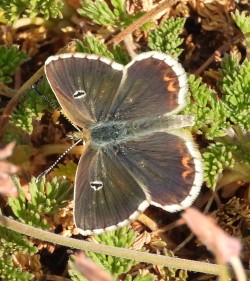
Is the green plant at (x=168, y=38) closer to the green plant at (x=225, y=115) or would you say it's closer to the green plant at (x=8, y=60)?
the green plant at (x=225, y=115)

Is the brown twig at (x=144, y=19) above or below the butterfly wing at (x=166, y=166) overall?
above

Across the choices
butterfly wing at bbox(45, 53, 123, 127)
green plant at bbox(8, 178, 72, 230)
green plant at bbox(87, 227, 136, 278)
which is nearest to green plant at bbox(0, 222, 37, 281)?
green plant at bbox(8, 178, 72, 230)

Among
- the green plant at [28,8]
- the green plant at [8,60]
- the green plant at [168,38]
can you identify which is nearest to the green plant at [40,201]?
the green plant at [8,60]

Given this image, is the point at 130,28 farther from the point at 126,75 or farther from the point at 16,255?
the point at 16,255

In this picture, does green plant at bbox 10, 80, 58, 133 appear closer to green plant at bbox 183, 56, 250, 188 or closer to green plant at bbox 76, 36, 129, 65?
green plant at bbox 76, 36, 129, 65

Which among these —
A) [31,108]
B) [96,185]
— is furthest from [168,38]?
[96,185]

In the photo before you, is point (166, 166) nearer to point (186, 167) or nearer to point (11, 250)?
point (186, 167)
